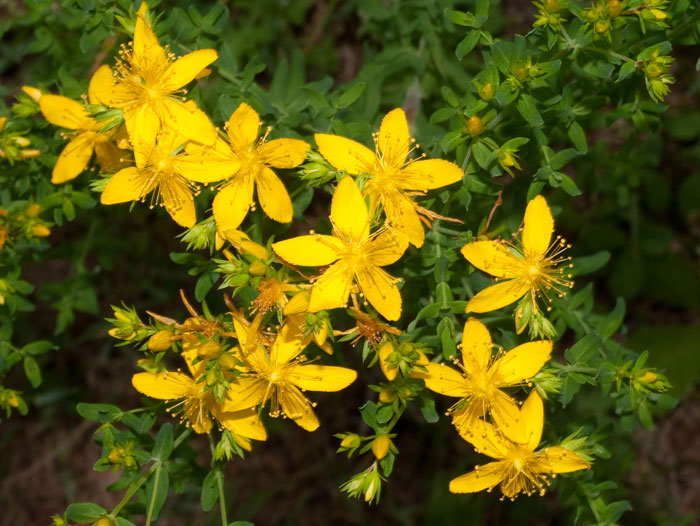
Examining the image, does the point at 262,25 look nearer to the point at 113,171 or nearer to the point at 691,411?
the point at 113,171

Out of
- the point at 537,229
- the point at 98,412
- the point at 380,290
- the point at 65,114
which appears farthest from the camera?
the point at 65,114

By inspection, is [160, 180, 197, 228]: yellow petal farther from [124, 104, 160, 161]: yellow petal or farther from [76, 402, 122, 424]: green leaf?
[76, 402, 122, 424]: green leaf

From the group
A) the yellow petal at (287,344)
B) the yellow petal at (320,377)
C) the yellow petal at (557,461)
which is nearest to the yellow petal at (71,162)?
the yellow petal at (287,344)

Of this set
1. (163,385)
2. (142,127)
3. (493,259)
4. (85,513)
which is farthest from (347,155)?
(85,513)

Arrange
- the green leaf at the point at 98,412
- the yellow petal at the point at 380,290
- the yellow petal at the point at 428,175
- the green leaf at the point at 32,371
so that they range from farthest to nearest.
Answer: the green leaf at the point at 32,371
the green leaf at the point at 98,412
the yellow petal at the point at 428,175
the yellow petal at the point at 380,290

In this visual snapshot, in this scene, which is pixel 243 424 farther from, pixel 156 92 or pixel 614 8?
pixel 614 8

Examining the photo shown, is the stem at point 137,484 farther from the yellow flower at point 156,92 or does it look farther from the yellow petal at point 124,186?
the yellow flower at point 156,92

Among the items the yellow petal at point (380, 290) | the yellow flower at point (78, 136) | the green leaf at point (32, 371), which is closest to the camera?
the yellow petal at point (380, 290)

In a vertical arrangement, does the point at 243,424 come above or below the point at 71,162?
below
